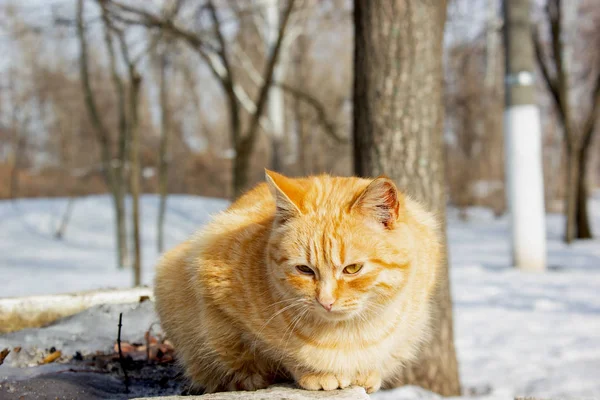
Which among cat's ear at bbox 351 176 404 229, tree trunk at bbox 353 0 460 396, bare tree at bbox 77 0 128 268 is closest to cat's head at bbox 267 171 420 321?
cat's ear at bbox 351 176 404 229

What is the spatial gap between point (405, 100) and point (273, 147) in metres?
7.32

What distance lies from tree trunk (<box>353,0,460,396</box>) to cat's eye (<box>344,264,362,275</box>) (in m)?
1.77

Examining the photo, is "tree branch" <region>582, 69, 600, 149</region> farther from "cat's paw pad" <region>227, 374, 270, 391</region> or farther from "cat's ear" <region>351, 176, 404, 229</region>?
"cat's paw pad" <region>227, 374, 270, 391</region>

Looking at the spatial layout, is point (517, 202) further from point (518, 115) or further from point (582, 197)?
point (582, 197)

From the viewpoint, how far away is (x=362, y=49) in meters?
3.56

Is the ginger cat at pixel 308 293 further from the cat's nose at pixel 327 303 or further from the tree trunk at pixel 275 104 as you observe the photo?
the tree trunk at pixel 275 104

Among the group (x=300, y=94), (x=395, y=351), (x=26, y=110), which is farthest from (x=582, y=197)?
(x=26, y=110)

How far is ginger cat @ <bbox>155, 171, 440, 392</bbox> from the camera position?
1.73m

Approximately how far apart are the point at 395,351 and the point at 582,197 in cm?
1224

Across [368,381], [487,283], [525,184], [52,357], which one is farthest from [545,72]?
[52,357]

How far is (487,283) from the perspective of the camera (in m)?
7.48

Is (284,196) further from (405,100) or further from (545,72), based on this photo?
(545,72)

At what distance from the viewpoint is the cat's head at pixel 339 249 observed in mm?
1699

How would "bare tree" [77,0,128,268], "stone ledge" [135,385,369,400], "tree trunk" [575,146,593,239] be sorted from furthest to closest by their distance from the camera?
"tree trunk" [575,146,593,239] → "bare tree" [77,0,128,268] → "stone ledge" [135,385,369,400]
